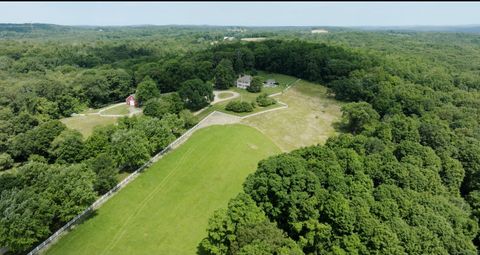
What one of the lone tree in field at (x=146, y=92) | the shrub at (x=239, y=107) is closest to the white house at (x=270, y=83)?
the shrub at (x=239, y=107)

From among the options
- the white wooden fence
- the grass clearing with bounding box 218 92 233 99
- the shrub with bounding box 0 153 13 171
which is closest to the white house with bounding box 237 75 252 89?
the grass clearing with bounding box 218 92 233 99

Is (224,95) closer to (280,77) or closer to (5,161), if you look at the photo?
(280,77)

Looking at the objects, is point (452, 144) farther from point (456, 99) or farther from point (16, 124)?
point (16, 124)

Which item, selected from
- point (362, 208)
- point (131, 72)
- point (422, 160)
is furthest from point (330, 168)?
point (131, 72)

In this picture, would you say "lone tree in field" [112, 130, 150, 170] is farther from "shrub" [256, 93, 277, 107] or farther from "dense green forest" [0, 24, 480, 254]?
"shrub" [256, 93, 277, 107]

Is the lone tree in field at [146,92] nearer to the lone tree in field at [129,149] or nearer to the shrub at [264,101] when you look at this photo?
the shrub at [264,101]
